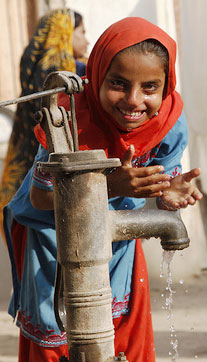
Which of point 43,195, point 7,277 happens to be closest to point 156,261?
point 7,277

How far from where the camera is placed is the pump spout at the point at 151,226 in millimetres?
1584

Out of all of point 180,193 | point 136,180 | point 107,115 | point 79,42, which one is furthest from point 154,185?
point 79,42

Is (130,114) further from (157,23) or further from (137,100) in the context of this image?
(157,23)

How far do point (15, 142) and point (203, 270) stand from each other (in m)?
2.18

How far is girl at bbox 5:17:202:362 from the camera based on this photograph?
6.05ft

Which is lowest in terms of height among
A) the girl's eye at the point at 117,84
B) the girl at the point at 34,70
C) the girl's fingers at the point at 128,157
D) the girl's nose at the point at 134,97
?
the girl's fingers at the point at 128,157

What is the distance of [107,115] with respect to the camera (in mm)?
2100

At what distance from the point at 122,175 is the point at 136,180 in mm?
44

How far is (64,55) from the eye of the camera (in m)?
4.50

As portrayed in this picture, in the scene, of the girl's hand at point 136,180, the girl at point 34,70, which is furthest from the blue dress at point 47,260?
the girl at point 34,70

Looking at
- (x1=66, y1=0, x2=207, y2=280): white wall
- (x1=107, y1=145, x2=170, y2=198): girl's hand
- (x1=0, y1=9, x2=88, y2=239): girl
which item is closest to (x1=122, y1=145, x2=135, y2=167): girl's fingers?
(x1=107, y1=145, x2=170, y2=198): girl's hand

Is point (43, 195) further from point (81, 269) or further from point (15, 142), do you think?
point (15, 142)

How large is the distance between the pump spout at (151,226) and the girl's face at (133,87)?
1.23 ft

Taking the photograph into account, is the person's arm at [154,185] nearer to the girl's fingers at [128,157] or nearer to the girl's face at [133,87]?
the girl's fingers at [128,157]
